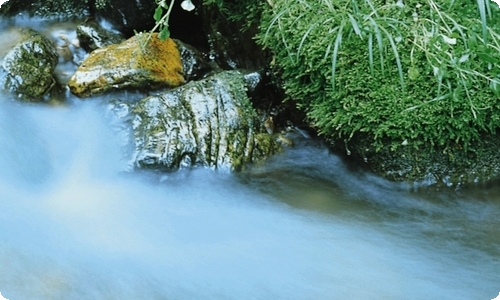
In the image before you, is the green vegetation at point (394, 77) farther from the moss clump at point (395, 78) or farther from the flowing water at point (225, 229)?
the flowing water at point (225, 229)

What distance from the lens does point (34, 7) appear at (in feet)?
15.1

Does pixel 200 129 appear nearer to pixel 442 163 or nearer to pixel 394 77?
→ pixel 394 77

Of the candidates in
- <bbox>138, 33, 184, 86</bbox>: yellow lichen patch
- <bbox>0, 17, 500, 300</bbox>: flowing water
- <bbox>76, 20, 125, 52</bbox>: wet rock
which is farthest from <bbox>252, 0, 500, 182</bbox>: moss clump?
<bbox>76, 20, 125, 52</bbox>: wet rock

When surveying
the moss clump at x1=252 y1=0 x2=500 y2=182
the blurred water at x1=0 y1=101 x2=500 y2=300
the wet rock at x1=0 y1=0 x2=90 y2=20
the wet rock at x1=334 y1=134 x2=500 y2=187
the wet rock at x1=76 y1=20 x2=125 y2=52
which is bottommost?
the blurred water at x1=0 y1=101 x2=500 y2=300

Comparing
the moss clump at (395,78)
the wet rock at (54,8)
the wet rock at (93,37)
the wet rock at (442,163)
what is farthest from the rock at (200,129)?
the wet rock at (54,8)

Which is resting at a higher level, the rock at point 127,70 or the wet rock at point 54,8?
the wet rock at point 54,8

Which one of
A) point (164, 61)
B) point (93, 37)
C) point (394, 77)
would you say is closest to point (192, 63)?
point (164, 61)

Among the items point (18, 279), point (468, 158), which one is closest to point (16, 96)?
point (18, 279)

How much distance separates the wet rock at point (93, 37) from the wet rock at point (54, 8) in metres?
0.44

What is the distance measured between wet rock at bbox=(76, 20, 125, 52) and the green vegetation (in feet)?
5.25

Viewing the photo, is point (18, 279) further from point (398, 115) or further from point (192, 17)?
point (192, 17)

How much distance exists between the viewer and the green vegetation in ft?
9.11

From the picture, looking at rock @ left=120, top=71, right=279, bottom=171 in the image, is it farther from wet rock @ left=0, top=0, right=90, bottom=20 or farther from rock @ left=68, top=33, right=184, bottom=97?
wet rock @ left=0, top=0, right=90, bottom=20

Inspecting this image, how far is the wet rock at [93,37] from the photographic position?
4.13 metres
